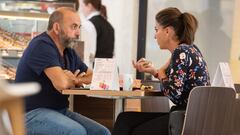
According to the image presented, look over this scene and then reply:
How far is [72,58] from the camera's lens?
2486 mm

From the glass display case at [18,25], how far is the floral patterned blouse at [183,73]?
185cm

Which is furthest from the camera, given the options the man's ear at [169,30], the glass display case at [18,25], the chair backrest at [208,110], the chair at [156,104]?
the glass display case at [18,25]

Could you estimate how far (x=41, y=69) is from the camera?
2102 mm

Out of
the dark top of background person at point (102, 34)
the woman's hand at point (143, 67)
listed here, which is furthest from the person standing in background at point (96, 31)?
the woman's hand at point (143, 67)

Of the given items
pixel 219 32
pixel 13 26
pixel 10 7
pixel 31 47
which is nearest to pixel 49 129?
pixel 31 47

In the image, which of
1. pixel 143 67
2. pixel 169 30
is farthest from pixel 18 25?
pixel 169 30

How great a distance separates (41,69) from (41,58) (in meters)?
0.06

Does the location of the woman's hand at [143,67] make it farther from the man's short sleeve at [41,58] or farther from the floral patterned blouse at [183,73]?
the man's short sleeve at [41,58]

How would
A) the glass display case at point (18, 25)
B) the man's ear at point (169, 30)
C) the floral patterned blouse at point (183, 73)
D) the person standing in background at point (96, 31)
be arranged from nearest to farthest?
the floral patterned blouse at point (183, 73)
the man's ear at point (169, 30)
the glass display case at point (18, 25)
the person standing in background at point (96, 31)

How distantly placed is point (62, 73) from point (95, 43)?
226 cm

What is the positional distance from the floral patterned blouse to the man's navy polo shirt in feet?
2.10

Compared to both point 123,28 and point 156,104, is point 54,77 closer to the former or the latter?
point 156,104

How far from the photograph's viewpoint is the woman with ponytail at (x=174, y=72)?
2.04 meters

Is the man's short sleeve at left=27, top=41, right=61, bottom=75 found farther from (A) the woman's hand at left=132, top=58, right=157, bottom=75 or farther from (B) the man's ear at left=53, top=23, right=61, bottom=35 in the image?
(A) the woman's hand at left=132, top=58, right=157, bottom=75
